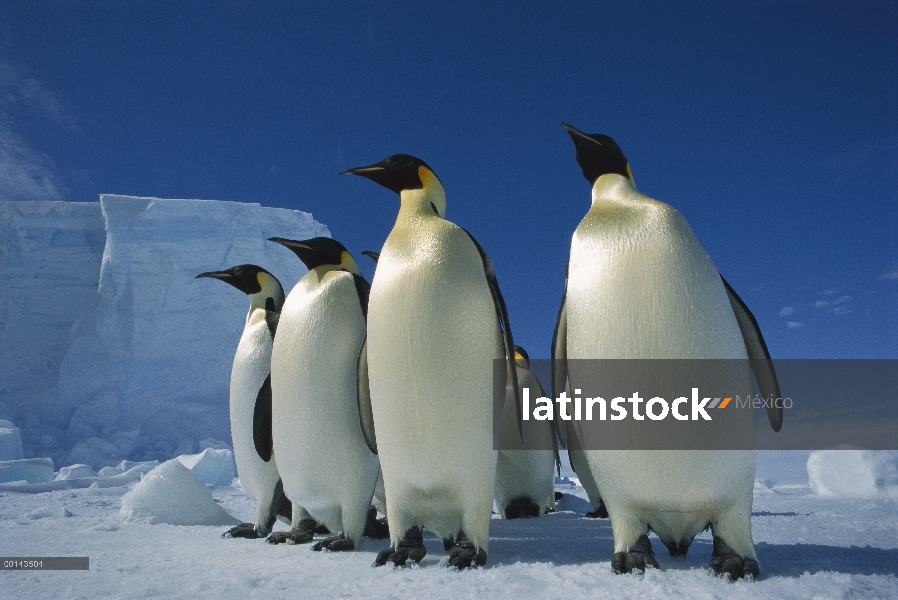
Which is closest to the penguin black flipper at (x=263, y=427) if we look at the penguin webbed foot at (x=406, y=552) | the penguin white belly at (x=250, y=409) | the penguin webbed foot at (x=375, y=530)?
the penguin white belly at (x=250, y=409)

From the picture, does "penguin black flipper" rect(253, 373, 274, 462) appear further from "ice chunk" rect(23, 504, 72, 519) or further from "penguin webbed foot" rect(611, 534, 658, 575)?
"ice chunk" rect(23, 504, 72, 519)

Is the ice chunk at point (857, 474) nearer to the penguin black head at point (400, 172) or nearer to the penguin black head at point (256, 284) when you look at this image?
the penguin black head at point (400, 172)

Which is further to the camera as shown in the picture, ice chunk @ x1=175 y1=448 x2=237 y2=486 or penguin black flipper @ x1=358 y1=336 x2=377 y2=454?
ice chunk @ x1=175 y1=448 x2=237 y2=486

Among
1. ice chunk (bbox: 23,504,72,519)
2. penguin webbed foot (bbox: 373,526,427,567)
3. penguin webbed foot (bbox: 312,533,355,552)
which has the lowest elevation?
ice chunk (bbox: 23,504,72,519)

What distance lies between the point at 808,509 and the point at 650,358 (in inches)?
119

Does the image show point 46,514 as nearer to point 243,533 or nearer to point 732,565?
point 243,533

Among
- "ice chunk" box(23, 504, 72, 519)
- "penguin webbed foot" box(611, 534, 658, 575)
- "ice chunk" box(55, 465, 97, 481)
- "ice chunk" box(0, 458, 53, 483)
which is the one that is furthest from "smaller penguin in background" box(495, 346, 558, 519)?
"ice chunk" box(0, 458, 53, 483)

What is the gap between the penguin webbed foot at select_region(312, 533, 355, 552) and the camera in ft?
7.45

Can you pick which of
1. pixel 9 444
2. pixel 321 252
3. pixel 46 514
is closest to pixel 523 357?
pixel 321 252

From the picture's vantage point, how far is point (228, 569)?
186cm

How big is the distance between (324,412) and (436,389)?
0.72 meters

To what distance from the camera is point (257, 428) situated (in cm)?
293

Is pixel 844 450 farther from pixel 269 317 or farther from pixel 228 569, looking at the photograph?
pixel 228 569

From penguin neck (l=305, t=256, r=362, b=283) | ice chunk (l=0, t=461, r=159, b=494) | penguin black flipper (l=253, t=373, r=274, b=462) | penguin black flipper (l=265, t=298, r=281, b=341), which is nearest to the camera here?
penguin neck (l=305, t=256, r=362, b=283)
